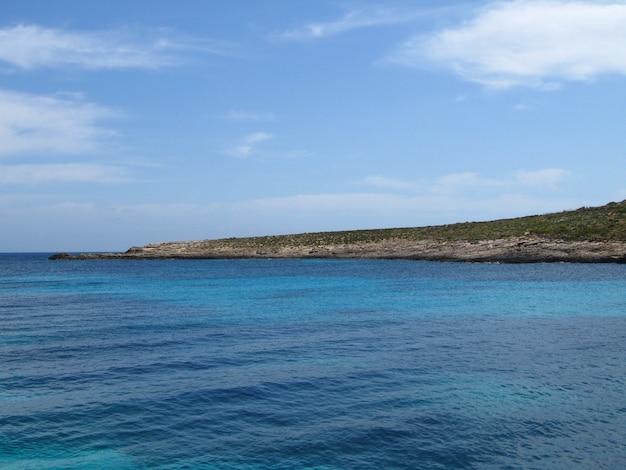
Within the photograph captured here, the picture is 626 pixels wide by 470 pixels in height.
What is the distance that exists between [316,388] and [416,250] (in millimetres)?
89550

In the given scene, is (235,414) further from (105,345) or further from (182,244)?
(182,244)

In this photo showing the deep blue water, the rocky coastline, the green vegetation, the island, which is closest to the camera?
the deep blue water

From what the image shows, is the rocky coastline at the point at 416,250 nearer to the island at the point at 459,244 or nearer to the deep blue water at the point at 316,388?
the island at the point at 459,244

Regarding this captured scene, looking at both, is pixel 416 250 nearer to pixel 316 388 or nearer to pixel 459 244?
pixel 459 244

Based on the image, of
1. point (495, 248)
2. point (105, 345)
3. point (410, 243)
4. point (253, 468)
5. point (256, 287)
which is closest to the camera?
point (253, 468)

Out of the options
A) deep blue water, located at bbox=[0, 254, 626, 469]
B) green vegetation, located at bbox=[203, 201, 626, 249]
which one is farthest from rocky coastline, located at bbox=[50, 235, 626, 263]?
deep blue water, located at bbox=[0, 254, 626, 469]

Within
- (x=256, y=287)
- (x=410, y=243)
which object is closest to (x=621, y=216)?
(x=410, y=243)

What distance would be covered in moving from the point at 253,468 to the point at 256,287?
147 feet

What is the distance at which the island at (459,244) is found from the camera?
85938 millimetres

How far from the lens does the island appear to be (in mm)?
85938

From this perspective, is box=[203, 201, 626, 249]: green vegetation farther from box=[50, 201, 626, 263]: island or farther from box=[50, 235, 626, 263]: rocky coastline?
box=[50, 235, 626, 263]: rocky coastline

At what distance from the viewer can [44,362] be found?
71.0 feet

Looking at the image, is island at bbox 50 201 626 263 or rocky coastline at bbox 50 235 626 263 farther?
island at bbox 50 201 626 263

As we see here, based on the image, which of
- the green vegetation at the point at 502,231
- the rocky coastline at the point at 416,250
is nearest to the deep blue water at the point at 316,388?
the rocky coastline at the point at 416,250
